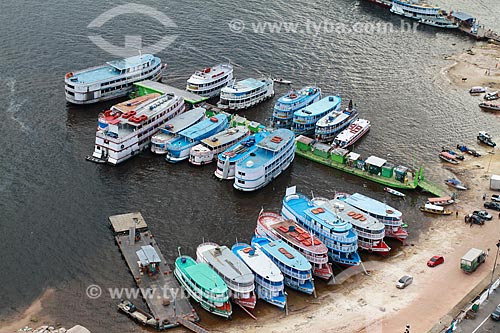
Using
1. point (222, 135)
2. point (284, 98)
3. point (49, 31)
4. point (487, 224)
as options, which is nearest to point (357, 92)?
point (284, 98)

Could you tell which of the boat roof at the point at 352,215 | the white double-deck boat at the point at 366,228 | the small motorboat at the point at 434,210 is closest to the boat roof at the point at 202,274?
the white double-deck boat at the point at 366,228

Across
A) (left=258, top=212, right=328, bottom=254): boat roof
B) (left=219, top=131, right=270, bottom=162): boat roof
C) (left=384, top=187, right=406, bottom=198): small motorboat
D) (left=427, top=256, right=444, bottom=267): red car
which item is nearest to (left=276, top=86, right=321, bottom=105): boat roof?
(left=219, top=131, right=270, bottom=162): boat roof

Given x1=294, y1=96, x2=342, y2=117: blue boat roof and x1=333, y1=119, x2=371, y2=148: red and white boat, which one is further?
x1=294, y1=96, x2=342, y2=117: blue boat roof

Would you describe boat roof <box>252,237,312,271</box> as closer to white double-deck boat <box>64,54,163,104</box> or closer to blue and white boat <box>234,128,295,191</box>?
blue and white boat <box>234,128,295,191</box>

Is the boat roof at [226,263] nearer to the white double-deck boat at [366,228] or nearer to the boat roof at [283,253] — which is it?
the boat roof at [283,253]

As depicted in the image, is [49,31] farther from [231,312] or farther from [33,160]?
[231,312]
